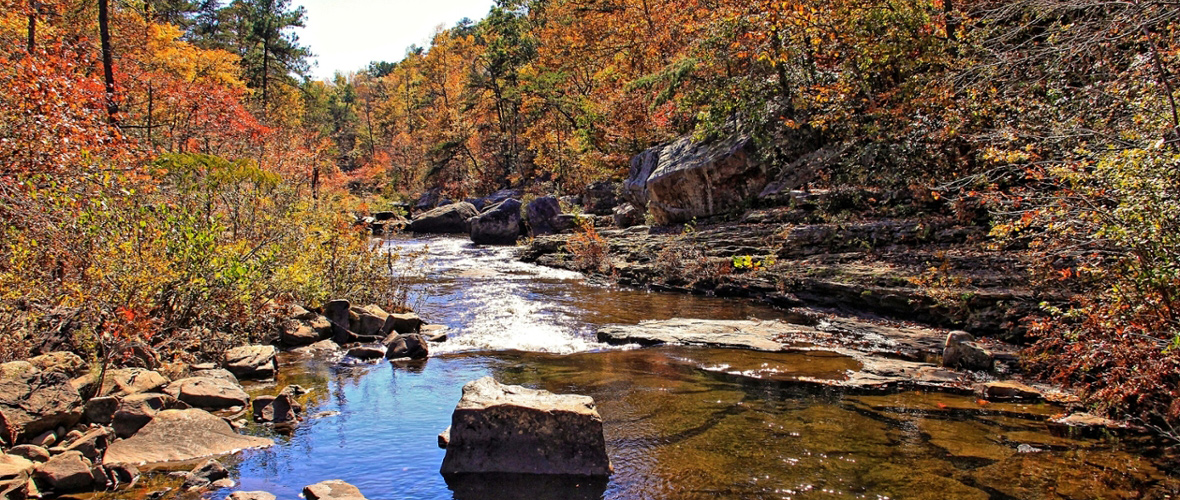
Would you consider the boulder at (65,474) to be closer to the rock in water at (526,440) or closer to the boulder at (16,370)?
the boulder at (16,370)

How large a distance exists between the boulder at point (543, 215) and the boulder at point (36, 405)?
2023cm

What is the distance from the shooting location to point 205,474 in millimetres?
4527

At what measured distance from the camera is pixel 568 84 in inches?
1334

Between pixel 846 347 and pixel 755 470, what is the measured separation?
458 cm

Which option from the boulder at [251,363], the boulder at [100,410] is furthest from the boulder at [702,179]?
the boulder at [100,410]

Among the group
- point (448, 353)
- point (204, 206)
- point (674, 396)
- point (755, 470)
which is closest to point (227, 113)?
point (204, 206)

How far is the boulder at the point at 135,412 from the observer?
509cm

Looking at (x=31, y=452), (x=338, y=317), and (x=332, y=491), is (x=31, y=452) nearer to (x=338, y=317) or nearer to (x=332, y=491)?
(x=332, y=491)

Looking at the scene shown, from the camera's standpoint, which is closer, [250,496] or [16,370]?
[250,496]

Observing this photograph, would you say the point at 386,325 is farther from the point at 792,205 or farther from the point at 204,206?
the point at 792,205

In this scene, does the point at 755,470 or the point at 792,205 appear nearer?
the point at 755,470

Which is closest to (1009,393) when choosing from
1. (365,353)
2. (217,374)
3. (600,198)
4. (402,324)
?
(365,353)

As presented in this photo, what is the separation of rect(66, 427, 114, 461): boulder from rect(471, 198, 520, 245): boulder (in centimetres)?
2125

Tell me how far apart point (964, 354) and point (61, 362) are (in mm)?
9123
